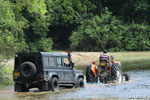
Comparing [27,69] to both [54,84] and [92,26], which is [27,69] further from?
[92,26]

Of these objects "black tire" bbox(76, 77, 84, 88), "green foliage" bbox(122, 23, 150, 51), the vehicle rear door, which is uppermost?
"green foliage" bbox(122, 23, 150, 51)

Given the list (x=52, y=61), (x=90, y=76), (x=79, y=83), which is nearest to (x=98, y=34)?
(x=90, y=76)

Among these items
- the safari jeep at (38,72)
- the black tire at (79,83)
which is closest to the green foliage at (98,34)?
the black tire at (79,83)

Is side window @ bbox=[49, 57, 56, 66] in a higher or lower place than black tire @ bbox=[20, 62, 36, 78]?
higher

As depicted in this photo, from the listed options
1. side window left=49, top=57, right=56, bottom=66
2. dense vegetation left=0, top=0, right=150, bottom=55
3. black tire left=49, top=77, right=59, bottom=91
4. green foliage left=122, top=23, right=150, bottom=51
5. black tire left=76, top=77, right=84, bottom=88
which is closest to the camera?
black tire left=49, top=77, right=59, bottom=91

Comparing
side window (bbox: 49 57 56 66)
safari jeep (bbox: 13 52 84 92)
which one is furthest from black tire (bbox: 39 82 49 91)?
side window (bbox: 49 57 56 66)

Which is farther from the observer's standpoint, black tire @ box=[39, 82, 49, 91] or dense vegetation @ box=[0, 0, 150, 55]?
dense vegetation @ box=[0, 0, 150, 55]

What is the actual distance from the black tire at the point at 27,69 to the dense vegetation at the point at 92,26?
31505 millimetres

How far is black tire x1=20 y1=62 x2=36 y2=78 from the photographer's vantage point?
69.8 ft

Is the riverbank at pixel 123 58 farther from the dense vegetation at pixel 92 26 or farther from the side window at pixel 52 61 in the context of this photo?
the side window at pixel 52 61

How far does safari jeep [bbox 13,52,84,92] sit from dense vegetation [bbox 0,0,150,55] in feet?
101

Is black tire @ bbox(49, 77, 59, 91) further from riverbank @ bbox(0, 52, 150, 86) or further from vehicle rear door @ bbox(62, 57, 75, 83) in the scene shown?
riverbank @ bbox(0, 52, 150, 86)

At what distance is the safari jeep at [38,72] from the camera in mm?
21391

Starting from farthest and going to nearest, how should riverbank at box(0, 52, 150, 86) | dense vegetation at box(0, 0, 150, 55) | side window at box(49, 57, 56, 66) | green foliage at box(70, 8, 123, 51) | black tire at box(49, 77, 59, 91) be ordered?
green foliage at box(70, 8, 123, 51) < dense vegetation at box(0, 0, 150, 55) < riverbank at box(0, 52, 150, 86) < side window at box(49, 57, 56, 66) < black tire at box(49, 77, 59, 91)
